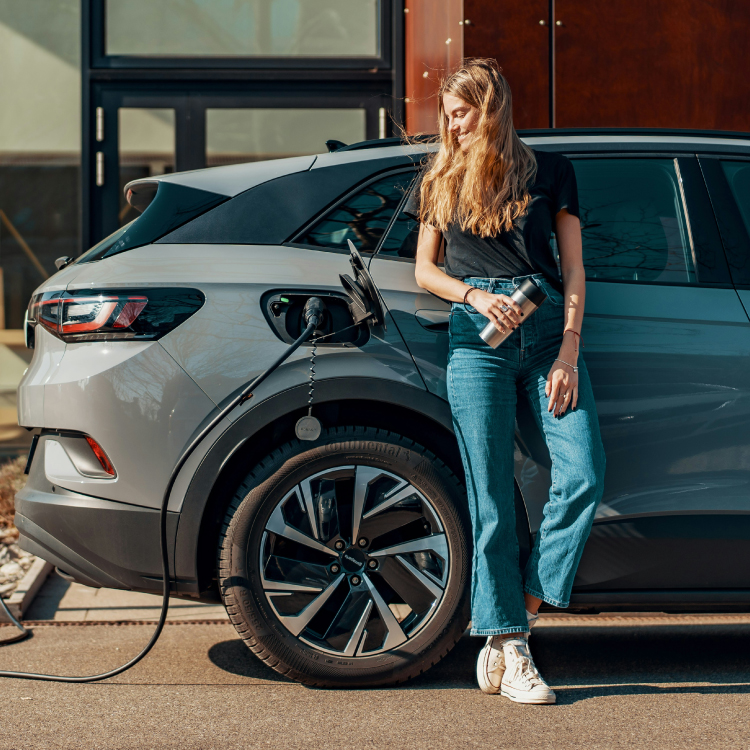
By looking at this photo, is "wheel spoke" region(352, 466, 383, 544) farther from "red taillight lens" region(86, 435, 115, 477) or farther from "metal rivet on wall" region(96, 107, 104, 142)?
"metal rivet on wall" region(96, 107, 104, 142)

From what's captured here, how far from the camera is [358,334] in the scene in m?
2.74

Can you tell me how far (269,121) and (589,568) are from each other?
4607 mm

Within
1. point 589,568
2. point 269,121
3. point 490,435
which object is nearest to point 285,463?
point 490,435

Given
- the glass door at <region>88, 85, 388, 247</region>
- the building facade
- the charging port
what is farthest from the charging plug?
the glass door at <region>88, 85, 388, 247</region>

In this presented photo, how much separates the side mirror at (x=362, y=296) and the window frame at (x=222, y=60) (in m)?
4.08

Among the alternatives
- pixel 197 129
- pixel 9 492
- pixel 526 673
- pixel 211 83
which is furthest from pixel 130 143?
pixel 526 673

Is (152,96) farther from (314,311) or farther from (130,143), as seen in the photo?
(314,311)

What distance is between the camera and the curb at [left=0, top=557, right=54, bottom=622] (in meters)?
3.81

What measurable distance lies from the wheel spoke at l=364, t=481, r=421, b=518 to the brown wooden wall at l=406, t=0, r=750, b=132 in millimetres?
3215

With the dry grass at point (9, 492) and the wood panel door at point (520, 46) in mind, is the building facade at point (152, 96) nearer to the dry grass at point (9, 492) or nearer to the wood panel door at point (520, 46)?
the wood panel door at point (520, 46)

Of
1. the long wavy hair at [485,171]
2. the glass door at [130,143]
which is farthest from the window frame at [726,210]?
the glass door at [130,143]

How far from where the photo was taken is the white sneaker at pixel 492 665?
9.14 feet

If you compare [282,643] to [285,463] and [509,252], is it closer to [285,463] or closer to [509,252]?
[285,463]

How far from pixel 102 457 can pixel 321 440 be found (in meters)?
0.65
